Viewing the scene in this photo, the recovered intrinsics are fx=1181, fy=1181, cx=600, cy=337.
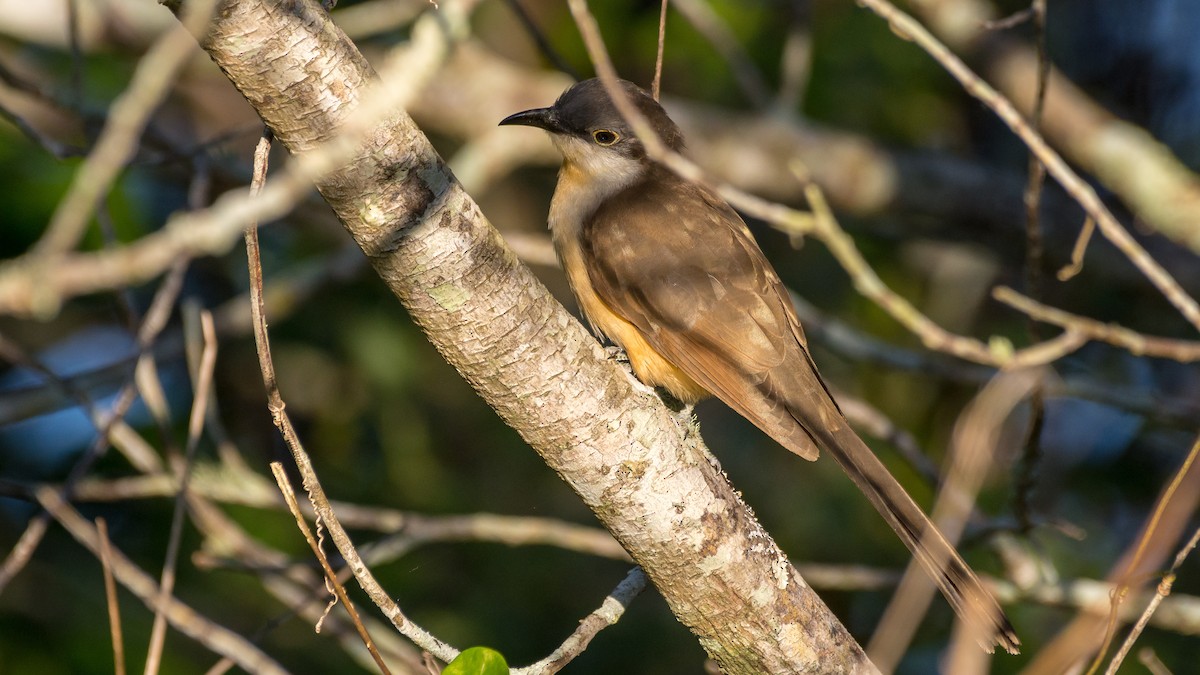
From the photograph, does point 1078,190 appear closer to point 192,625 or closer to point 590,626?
point 590,626

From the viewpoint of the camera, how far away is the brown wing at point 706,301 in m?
4.20

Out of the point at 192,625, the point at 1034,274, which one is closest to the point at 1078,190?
the point at 1034,274

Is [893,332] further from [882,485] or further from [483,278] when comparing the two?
[483,278]

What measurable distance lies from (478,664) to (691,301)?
209 cm

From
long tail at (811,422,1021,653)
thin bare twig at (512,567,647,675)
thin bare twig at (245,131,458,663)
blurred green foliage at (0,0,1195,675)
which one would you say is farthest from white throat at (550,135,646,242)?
thin bare twig at (245,131,458,663)

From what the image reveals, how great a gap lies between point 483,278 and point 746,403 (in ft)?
5.75

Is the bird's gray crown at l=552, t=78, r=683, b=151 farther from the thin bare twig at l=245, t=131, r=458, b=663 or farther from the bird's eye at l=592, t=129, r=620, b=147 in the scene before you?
the thin bare twig at l=245, t=131, r=458, b=663

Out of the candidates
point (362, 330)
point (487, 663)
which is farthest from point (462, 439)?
point (487, 663)

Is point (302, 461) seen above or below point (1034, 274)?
above

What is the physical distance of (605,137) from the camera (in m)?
4.95

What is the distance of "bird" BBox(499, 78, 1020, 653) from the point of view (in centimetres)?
413

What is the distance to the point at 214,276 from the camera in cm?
710

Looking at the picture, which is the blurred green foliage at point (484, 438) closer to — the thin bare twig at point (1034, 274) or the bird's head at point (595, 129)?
the thin bare twig at point (1034, 274)

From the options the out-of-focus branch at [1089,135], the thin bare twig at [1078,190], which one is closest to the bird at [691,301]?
the thin bare twig at [1078,190]
